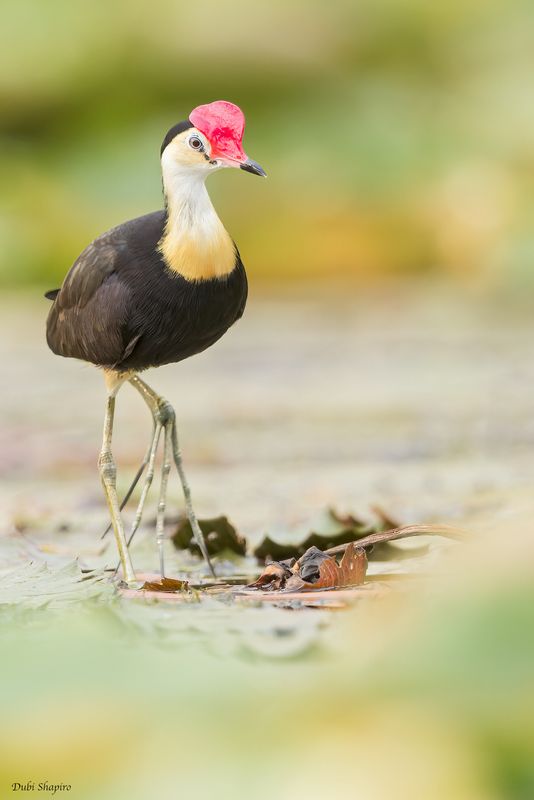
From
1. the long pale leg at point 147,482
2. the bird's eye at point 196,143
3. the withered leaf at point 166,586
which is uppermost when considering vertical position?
the bird's eye at point 196,143

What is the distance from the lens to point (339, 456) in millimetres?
3842

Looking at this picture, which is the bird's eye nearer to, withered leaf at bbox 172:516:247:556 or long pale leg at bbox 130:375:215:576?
long pale leg at bbox 130:375:215:576

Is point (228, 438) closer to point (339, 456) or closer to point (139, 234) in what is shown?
point (339, 456)

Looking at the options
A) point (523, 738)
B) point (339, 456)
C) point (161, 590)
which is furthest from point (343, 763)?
point (339, 456)

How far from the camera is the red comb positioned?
7.54 ft

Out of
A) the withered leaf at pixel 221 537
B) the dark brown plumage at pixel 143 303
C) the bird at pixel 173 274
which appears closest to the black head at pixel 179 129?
the bird at pixel 173 274

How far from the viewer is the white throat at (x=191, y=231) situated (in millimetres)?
2311

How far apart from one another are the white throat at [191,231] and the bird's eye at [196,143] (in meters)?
0.03

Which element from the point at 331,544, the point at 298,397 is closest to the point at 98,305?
the point at 331,544

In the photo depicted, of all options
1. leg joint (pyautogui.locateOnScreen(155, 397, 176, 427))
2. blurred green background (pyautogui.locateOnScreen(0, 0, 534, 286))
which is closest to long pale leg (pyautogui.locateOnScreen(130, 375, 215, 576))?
leg joint (pyautogui.locateOnScreen(155, 397, 176, 427))

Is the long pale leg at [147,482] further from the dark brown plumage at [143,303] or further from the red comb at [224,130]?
the red comb at [224,130]

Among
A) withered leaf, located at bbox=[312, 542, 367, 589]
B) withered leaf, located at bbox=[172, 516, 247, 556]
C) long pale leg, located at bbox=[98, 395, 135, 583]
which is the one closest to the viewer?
withered leaf, located at bbox=[312, 542, 367, 589]

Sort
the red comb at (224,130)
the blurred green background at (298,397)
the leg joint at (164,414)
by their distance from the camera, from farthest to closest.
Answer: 1. the leg joint at (164,414)
2. the red comb at (224,130)
3. the blurred green background at (298,397)

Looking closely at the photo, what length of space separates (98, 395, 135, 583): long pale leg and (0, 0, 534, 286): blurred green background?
4.69 metres
